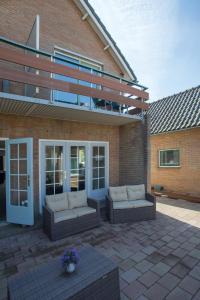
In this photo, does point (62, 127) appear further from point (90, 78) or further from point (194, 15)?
point (194, 15)

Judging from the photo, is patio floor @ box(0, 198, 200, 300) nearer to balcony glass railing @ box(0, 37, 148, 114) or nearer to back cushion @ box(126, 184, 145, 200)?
back cushion @ box(126, 184, 145, 200)

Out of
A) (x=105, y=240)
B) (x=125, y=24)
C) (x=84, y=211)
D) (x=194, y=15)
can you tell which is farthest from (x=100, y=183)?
(x=194, y=15)

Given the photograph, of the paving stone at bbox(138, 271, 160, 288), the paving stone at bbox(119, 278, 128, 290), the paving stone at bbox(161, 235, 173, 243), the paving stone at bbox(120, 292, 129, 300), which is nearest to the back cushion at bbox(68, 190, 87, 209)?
the paving stone at bbox(161, 235, 173, 243)

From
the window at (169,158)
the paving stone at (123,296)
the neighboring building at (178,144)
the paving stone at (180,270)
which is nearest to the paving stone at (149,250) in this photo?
the paving stone at (180,270)

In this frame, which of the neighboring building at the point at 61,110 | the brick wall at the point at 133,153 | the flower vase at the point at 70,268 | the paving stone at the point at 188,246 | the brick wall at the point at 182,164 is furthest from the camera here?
the brick wall at the point at 182,164

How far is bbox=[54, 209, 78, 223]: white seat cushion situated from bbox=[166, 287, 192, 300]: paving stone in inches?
105

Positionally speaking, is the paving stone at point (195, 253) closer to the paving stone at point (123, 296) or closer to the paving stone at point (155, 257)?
the paving stone at point (155, 257)

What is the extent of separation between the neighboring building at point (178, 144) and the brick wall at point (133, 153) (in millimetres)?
2685

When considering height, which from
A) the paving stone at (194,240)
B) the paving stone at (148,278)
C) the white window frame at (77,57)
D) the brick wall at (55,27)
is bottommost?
the paving stone at (148,278)

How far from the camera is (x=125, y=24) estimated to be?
6359 mm

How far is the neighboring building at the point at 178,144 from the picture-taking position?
27.1 feet

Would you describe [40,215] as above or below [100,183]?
below

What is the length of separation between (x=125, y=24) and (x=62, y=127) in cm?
436

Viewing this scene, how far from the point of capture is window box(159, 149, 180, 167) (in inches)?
359
